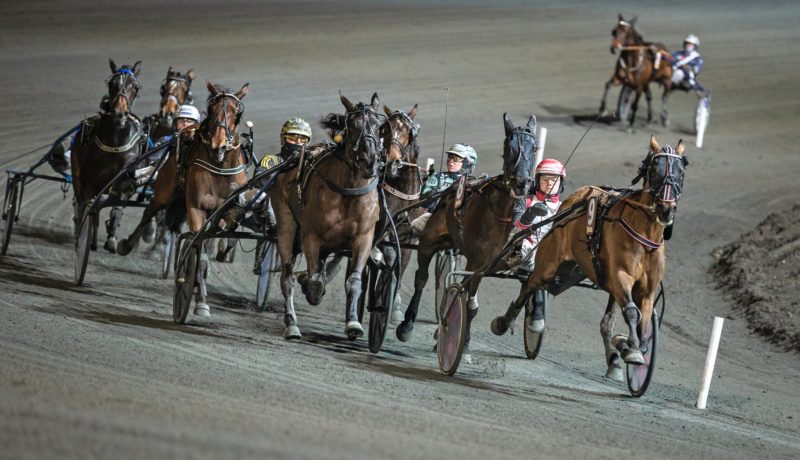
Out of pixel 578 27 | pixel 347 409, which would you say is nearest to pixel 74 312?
pixel 347 409

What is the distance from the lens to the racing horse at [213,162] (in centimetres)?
991

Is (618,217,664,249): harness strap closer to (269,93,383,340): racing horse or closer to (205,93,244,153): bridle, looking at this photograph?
(269,93,383,340): racing horse

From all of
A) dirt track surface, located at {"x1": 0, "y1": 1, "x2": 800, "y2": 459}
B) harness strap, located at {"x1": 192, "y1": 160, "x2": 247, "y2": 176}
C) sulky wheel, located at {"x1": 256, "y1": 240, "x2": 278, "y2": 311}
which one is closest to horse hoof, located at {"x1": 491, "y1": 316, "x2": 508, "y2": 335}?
dirt track surface, located at {"x1": 0, "y1": 1, "x2": 800, "y2": 459}

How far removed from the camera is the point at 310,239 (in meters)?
9.27

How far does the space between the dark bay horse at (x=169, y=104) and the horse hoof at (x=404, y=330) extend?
4369mm

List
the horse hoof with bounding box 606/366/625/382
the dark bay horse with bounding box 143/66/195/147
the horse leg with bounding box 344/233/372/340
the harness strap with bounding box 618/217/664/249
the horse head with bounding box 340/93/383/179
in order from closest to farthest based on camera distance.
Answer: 1. the harness strap with bounding box 618/217/664/249
2. the horse head with bounding box 340/93/383/179
3. the horse leg with bounding box 344/233/372/340
4. the horse hoof with bounding box 606/366/625/382
5. the dark bay horse with bounding box 143/66/195/147

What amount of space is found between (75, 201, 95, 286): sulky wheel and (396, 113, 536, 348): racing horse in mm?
2899

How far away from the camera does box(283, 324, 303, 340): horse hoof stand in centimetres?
948

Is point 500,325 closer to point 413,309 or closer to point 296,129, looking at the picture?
point 413,309

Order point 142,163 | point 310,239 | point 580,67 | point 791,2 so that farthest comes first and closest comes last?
1. point 791,2
2. point 580,67
3. point 142,163
4. point 310,239

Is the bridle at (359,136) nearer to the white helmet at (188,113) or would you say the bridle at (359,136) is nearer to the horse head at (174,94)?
the white helmet at (188,113)

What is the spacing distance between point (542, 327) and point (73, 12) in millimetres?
20100

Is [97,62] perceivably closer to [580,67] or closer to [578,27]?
[580,67]

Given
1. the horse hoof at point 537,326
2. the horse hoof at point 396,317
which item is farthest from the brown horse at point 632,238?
the horse hoof at point 396,317
